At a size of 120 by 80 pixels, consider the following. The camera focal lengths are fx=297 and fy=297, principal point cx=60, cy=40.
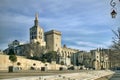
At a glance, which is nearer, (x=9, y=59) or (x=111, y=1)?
(x=111, y=1)

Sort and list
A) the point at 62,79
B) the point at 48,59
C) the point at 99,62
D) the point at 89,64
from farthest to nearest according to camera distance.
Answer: the point at 99,62, the point at 89,64, the point at 48,59, the point at 62,79

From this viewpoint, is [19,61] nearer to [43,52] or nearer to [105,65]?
[43,52]

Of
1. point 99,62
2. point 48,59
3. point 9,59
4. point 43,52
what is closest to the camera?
point 9,59

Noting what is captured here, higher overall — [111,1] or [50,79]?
[111,1]

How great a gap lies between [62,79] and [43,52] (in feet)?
377

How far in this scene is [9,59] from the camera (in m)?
87.0

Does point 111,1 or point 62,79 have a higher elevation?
point 111,1

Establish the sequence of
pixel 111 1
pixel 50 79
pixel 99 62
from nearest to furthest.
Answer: pixel 111 1 → pixel 50 79 → pixel 99 62

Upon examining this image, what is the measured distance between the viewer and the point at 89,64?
186m

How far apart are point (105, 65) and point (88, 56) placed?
1299 cm

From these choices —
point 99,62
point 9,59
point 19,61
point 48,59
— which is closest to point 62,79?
point 9,59

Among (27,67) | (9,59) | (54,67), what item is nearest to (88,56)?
(54,67)

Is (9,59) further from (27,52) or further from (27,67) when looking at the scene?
(27,52)

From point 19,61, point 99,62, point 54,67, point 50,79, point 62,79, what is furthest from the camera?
point 99,62
